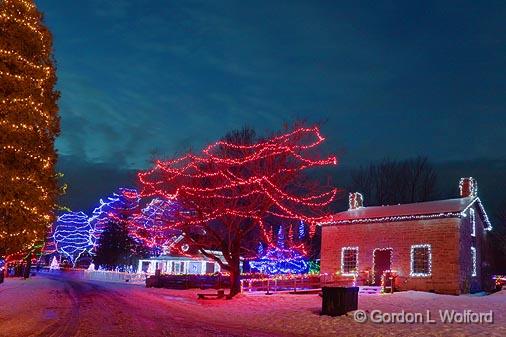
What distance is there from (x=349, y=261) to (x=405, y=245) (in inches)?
148

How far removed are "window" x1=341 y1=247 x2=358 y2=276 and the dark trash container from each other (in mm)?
12546

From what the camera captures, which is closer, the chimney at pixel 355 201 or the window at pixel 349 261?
the window at pixel 349 261

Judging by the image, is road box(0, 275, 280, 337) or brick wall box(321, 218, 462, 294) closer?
road box(0, 275, 280, 337)

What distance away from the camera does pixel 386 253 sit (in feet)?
88.1

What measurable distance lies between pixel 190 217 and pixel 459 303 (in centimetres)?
1231

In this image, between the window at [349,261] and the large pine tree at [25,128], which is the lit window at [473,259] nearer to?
the window at [349,261]

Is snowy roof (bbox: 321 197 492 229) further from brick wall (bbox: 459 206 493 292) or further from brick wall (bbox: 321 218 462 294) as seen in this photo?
brick wall (bbox: 459 206 493 292)

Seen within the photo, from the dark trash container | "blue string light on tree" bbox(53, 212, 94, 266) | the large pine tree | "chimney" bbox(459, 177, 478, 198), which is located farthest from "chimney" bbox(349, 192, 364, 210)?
"blue string light on tree" bbox(53, 212, 94, 266)

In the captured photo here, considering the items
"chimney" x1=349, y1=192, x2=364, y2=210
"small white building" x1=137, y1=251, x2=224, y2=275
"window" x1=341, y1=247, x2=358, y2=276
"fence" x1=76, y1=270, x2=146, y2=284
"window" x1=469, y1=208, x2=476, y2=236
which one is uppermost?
"chimney" x1=349, y1=192, x2=364, y2=210

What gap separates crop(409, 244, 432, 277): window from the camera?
24.7 metres

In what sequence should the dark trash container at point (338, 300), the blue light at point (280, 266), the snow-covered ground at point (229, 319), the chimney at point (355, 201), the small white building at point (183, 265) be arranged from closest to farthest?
the snow-covered ground at point (229, 319)
the dark trash container at point (338, 300)
the chimney at point (355, 201)
the blue light at point (280, 266)
the small white building at point (183, 265)

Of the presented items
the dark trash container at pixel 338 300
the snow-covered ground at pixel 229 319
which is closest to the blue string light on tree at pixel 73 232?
the snow-covered ground at pixel 229 319

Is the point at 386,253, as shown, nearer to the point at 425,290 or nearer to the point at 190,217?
the point at 425,290

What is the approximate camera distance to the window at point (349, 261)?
28.0 metres
